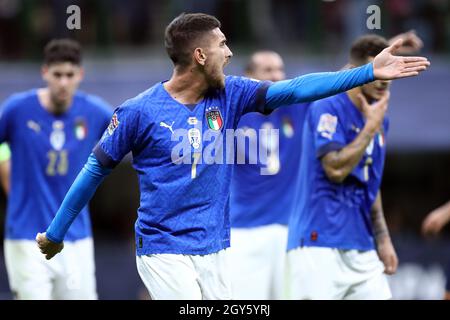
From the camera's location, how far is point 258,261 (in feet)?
→ 32.0

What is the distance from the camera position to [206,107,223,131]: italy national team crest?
652 cm

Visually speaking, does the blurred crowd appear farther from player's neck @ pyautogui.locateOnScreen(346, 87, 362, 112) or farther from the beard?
the beard

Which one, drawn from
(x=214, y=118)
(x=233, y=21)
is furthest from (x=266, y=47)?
(x=214, y=118)

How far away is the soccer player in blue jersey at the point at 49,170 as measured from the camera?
8953mm

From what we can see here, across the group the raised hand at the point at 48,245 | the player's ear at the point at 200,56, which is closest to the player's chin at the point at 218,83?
the player's ear at the point at 200,56

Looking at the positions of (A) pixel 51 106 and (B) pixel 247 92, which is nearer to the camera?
(B) pixel 247 92

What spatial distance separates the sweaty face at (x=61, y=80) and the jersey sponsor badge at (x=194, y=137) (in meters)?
2.84

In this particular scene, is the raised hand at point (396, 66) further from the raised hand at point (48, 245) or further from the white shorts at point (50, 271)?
the white shorts at point (50, 271)

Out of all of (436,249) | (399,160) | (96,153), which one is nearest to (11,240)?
(96,153)

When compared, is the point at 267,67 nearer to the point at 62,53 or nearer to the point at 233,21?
the point at 62,53

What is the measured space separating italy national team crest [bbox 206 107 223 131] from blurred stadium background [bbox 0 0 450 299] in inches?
280

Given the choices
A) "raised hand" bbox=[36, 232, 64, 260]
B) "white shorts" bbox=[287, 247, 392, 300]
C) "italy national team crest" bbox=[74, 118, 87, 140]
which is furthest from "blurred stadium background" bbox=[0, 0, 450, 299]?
"raised hand" bbox=[36, 232, 64, 260]

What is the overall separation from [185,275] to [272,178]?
3263mm
